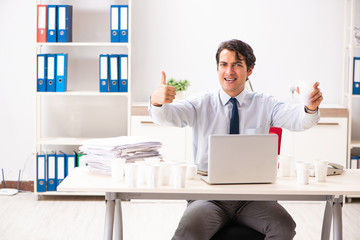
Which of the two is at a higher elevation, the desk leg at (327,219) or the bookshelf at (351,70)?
the bookshelf at (351,70)

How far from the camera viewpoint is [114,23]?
4.62m

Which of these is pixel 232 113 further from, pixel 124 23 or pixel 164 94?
pixel 124 23

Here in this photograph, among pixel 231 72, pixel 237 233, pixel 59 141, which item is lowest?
pixel 237 233

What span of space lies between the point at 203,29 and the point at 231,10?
304mm

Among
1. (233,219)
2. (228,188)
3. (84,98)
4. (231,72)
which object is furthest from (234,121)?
(84,98)

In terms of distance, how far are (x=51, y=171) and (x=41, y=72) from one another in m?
0.85

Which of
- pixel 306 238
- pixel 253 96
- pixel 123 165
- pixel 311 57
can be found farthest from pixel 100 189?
pixel 311 57

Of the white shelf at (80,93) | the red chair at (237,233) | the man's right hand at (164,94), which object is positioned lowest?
the red chair at (237,233)

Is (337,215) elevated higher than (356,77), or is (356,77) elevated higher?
(356,77)

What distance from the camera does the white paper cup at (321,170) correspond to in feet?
7.54

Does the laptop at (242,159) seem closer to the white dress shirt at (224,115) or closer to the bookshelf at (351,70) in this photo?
the white dress shirt at (224,115)

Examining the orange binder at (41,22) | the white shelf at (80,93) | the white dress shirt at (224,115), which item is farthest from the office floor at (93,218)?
the orange binder at (41,22)

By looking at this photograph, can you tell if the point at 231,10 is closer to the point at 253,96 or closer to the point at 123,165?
the point at 253,96

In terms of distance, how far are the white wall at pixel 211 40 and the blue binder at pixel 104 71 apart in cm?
41
